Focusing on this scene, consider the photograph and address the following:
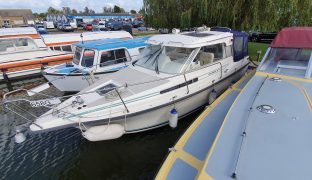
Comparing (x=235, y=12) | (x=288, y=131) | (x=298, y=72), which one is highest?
(x=235, y=12)

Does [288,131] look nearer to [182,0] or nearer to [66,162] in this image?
[66,162]

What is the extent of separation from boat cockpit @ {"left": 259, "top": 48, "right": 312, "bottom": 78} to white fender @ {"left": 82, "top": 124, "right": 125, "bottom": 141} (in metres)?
3.91

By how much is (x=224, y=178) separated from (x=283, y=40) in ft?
16.4

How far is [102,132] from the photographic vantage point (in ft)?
15.9

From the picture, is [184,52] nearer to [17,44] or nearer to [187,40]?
[187,40]

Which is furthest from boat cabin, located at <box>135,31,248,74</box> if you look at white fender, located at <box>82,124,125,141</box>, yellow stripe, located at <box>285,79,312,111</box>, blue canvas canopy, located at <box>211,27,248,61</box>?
yellow stripe, located at <box>285,79,312,111</box>

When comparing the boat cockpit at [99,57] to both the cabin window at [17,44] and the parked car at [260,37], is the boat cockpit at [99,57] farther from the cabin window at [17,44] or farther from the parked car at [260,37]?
the parked car at [260,37]

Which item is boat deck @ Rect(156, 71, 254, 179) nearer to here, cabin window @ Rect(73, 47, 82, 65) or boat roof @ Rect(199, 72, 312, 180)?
boat roof @ Rect(199, 72, 312, 180)

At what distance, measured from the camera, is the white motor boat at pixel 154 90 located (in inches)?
190

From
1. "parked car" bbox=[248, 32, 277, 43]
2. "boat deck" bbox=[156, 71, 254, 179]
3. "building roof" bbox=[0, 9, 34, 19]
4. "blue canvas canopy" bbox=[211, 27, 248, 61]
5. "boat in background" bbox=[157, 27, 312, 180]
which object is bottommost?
"boat deck" bbox=[156, 71, 254, 179]

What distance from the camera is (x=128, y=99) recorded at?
5.12 meters

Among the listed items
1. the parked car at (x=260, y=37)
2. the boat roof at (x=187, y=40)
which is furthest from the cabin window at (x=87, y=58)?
the parked car at (x=260, y=37)

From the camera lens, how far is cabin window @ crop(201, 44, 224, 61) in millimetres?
6832

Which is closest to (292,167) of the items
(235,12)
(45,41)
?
(235,12)
